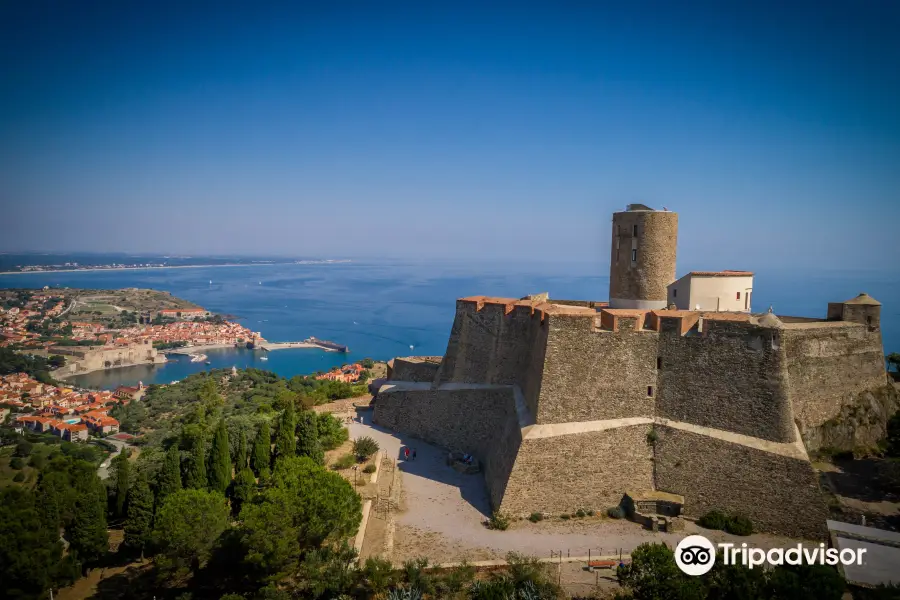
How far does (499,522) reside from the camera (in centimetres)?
1223

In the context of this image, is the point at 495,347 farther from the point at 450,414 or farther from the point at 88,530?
the point at 88,530

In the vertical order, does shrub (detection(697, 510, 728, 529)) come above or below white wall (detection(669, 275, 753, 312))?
below

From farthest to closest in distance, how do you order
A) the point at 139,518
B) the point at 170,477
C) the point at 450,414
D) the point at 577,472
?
the point at 450,414
the point at 170,477
the point at 139,518
the point at 577,472

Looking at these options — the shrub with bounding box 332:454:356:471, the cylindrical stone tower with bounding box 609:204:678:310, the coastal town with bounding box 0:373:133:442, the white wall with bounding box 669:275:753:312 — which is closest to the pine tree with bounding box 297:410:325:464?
the shrub with bounding box 332:454:356:471

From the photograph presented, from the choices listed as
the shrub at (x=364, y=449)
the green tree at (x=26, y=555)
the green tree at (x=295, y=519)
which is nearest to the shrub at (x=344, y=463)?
the shrub at (x=364, y=449)

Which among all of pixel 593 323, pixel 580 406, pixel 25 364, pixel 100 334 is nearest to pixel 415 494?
pixel 580 406

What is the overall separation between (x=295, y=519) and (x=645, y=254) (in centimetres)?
1196

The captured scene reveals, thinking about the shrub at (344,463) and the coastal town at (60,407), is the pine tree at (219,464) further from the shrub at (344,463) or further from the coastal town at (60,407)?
the coastal town at (60,407)

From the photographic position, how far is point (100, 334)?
67000 mm

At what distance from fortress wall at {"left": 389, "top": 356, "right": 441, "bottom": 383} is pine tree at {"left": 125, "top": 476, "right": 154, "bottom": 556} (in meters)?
9.52

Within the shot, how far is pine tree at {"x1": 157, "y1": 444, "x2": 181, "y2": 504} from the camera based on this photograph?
13562mm

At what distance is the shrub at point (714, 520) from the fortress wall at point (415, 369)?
992 cm

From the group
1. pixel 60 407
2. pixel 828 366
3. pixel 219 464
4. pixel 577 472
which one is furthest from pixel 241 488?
pixel 60 407

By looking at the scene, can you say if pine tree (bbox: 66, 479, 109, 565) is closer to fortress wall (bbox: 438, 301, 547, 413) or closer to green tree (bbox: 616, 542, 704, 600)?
fortress wall (bbox: 438, 301, 547, 413)
